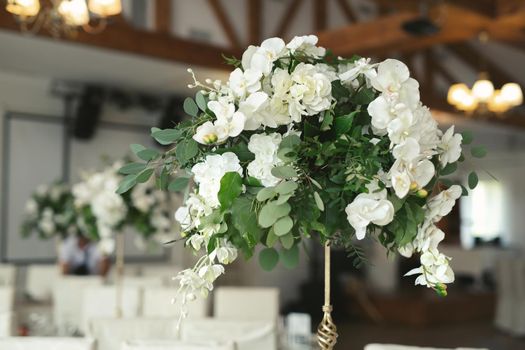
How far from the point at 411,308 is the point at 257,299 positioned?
18.1 ft

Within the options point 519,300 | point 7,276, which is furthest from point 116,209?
point 519,300

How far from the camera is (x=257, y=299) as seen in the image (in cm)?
457

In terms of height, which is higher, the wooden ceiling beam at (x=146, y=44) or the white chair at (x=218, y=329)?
the wooden ceiling beam at (x=146, y=44)

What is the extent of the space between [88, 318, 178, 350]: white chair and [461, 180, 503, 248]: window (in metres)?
13.1

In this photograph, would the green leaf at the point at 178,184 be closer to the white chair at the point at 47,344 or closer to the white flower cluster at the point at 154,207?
the white chair at the point at 47,344

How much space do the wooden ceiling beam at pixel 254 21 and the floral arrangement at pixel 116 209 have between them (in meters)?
3.98

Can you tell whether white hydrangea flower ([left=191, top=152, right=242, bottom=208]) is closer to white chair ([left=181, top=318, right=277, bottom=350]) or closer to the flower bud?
the flower bud

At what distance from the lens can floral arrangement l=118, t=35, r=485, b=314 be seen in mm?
1656

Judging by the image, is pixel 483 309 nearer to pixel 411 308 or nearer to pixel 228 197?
pixel 411 308

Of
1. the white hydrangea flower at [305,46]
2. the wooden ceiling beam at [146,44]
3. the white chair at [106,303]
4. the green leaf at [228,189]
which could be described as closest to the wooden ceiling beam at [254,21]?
the wooden ceiling beam at [146,44]

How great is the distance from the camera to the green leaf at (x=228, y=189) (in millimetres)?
1674

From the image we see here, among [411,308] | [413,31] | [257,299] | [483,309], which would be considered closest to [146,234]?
[257,299]

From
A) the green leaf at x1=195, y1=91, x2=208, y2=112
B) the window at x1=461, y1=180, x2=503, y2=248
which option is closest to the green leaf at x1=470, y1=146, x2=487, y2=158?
the green leaf at x1=195, y1=91, x2=208, y2=112

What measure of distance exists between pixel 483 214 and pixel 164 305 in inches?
501
